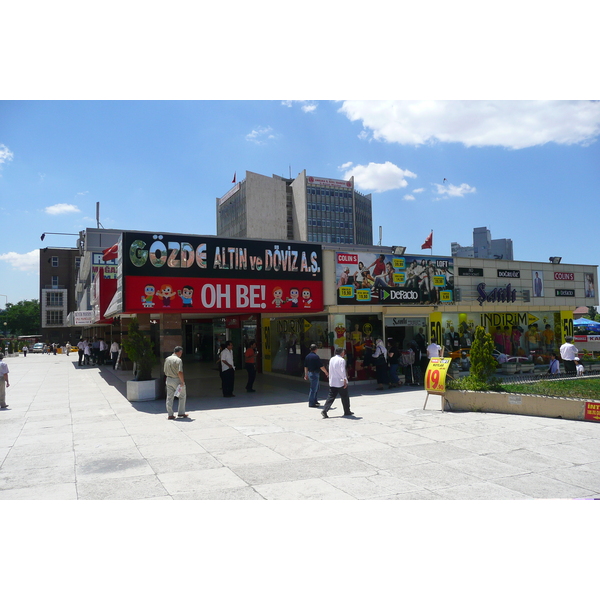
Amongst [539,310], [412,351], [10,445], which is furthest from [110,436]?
[539,310]

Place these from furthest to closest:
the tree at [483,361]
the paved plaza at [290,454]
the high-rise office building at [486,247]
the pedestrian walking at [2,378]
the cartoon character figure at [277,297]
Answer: the high-rise office building at [486,247], the cartoon character figure at [277,297], the pedestrian walking at [2,378], the tree at [483,361], the paved plaza at [290,454]

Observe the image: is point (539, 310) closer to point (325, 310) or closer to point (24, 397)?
point (325, 310)

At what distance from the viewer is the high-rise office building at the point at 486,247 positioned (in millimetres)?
36281

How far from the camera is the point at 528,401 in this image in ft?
38.9

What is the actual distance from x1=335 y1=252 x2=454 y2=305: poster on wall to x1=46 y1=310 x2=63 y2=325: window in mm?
76566

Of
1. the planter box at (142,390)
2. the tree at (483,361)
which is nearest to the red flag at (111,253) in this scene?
the planter box at (142,390)

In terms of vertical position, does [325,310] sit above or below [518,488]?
above

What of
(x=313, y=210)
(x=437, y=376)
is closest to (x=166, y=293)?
(x=437, y=376)

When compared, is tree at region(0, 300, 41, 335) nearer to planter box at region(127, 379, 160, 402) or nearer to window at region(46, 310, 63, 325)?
window at region(46, 310, 63, 325)

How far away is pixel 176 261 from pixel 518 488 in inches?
446

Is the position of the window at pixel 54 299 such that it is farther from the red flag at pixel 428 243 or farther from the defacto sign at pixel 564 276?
the defacto sign at pixel 564 276

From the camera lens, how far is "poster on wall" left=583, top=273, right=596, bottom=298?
24.8m

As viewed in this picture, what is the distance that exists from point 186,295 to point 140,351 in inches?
88.0

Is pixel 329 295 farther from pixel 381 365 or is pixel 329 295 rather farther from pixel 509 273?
pixel 509 273
